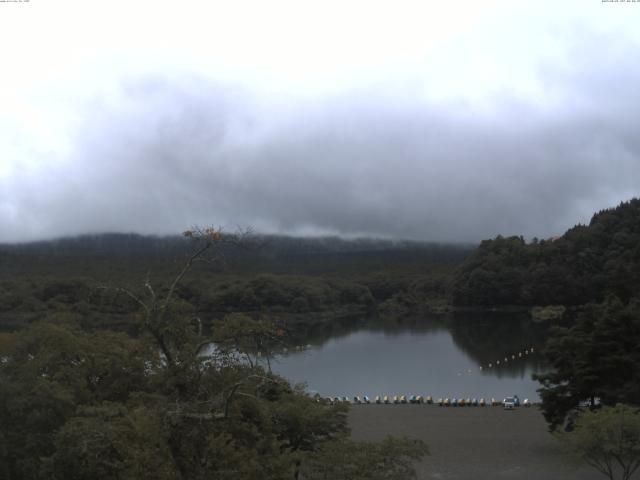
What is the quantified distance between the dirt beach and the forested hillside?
5820 cm

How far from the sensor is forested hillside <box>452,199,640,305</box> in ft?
280

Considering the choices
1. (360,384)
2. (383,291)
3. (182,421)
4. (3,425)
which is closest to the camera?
(182,421)

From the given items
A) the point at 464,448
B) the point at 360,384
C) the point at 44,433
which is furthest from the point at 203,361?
the point at 360,384

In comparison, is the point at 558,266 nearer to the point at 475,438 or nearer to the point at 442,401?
the point at 442,401

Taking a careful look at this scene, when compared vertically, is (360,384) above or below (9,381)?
below

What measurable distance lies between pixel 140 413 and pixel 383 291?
10227 centimetres

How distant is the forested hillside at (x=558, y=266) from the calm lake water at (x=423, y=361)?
45.8 feet

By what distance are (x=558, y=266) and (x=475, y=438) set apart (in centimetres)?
7053

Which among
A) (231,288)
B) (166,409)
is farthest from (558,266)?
(166,409)

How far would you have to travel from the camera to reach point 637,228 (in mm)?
89062

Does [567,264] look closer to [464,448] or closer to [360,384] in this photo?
[360,384]

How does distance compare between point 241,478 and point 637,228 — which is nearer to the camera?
point 241,478

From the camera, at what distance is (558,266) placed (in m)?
89.4

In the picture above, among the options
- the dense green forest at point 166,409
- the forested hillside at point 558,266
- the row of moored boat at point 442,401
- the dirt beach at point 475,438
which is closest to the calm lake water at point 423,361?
the row of moored boat at point 442,401
